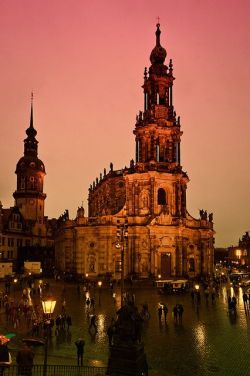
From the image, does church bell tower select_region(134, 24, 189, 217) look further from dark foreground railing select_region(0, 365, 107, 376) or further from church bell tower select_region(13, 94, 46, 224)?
dark foreground railing select_region(0, 365, 107, 376)

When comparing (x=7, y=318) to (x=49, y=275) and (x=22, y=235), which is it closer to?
(x=49, y=275)

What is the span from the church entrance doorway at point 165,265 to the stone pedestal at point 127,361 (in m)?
49.2

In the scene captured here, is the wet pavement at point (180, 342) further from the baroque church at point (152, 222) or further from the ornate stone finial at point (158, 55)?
the ornate stone finial at point (158, 55)

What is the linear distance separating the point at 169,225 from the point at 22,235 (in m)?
42.7

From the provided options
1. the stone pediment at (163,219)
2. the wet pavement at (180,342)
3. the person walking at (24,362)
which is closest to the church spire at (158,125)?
the stone pediment at (163,219)

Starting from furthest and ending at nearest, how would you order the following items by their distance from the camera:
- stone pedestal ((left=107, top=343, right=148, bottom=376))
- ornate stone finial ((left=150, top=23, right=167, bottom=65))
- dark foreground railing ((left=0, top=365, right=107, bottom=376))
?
ornate stone finial ((left=150, top=23, right=167, bottom=65)) < dark foreground railing ((left=0, top=365, right=107, bottom=376)) < stone pedestal ((left=107, top=343, right=148, bottom=376))

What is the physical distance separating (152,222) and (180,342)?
135 ft

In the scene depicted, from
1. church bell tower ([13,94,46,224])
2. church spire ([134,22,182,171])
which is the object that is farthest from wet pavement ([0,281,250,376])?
church bell tower ([13,94,46,224])

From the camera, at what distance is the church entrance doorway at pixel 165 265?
64062 millimetres

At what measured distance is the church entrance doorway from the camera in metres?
64.1

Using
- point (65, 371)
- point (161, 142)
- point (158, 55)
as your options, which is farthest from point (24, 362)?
point (158, 55)

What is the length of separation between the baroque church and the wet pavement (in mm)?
28187

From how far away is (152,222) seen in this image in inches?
2507

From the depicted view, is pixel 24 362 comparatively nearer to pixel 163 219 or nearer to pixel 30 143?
pixel 163 219
